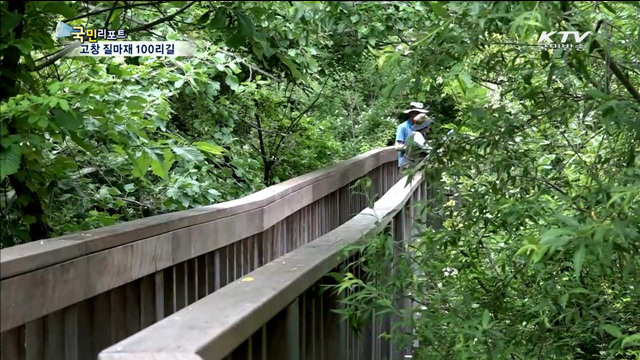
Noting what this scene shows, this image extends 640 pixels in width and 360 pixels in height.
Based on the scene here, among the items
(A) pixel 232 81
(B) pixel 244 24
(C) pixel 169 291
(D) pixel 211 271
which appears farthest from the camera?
(A) pixel 232 81

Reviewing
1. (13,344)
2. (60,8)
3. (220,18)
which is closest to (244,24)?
(220,18)

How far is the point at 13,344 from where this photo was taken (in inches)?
77.2

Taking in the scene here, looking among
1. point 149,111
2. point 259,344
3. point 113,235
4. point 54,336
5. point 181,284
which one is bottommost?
point 181,284

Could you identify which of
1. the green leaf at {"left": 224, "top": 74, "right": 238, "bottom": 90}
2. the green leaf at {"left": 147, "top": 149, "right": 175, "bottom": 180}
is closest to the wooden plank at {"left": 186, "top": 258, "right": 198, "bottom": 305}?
the green leaf at {"left": 147, "top": 149, "right": 175, "bottom": 180}

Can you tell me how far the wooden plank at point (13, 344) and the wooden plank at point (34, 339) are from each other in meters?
0.02

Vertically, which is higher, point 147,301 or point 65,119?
point 65,119

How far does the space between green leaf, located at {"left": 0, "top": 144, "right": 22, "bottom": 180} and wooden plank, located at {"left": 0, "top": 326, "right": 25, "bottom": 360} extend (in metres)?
0.49

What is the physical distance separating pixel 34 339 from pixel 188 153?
57.1 inches

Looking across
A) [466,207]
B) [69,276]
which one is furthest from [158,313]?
[466,207]

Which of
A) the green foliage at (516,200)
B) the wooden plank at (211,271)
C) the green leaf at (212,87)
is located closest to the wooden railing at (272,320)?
the green foliage at (516,200)

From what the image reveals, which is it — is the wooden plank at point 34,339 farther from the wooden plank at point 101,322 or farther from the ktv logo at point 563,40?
the ktv logo at point 563,40

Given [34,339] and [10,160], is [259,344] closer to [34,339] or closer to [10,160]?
[34,339]

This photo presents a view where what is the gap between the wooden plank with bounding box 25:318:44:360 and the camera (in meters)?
2.02

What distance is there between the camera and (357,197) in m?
6.97
